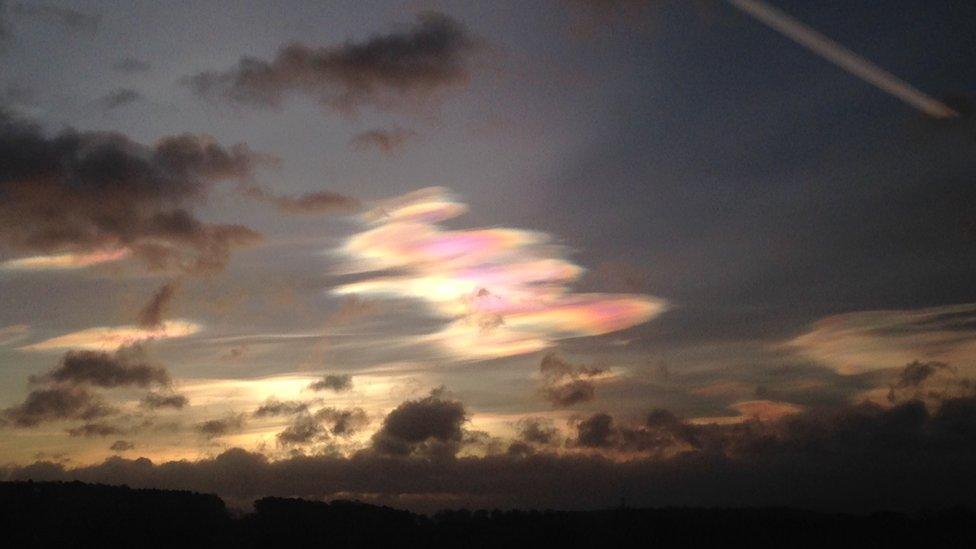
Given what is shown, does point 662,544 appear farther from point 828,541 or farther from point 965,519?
point 965,519

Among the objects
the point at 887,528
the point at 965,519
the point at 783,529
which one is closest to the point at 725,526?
the point at 783,529

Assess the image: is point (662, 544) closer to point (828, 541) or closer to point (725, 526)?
point (725, 526)

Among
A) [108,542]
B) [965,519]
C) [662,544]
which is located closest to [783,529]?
[662,544]

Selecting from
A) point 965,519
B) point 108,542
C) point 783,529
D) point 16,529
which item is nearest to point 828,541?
point 783,529

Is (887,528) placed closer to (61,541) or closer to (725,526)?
(725,526)

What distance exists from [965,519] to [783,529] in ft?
116

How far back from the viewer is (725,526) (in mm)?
196625

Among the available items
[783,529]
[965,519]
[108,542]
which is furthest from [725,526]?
[108,542]

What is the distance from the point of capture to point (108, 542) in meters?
199

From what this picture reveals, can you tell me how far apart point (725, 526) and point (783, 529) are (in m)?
11.0

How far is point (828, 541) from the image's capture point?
7387 inches

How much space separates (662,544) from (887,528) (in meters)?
43.4

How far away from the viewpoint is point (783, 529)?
194m

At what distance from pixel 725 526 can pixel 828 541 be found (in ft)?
64.1
